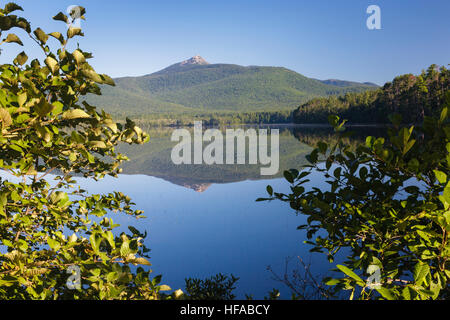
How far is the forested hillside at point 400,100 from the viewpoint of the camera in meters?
52.2

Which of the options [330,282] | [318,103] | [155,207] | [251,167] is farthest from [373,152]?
[318,103]

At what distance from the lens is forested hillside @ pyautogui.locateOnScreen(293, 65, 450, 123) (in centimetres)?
5216

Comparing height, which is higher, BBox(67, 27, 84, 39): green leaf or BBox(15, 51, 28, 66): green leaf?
BBox(67, 27, 84, 39): green leaf

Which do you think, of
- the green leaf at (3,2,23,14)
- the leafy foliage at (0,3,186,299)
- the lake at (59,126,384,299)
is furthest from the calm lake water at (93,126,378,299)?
the green leaf at (3,2,23,14)

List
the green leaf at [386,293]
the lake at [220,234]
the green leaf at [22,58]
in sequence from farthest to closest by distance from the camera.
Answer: the lake at [220,234]
the green leaf at [22,58]
the green leaf at [386,293]

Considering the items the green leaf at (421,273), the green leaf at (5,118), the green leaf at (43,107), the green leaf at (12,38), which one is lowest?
the green leaf at (421,273)

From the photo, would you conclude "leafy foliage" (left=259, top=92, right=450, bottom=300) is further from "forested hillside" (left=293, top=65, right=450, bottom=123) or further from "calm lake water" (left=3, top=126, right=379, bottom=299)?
"forested hillside" (left=293, top=65, right=450, bottom=123)

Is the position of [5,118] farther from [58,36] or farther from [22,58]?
[22,58]

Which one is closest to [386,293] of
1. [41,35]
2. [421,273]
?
[421,273]

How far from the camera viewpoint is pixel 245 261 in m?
8.45

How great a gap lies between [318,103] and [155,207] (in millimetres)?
85772

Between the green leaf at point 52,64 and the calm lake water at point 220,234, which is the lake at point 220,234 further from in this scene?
the green leaf at point 52,64

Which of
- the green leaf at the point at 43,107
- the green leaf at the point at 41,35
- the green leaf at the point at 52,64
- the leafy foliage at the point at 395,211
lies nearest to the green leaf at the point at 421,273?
the leafy foliage at the point at 395,211

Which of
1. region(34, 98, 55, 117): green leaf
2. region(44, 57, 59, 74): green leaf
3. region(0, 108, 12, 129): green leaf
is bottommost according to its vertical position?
region(0, 108, 12, 129): green leaf
